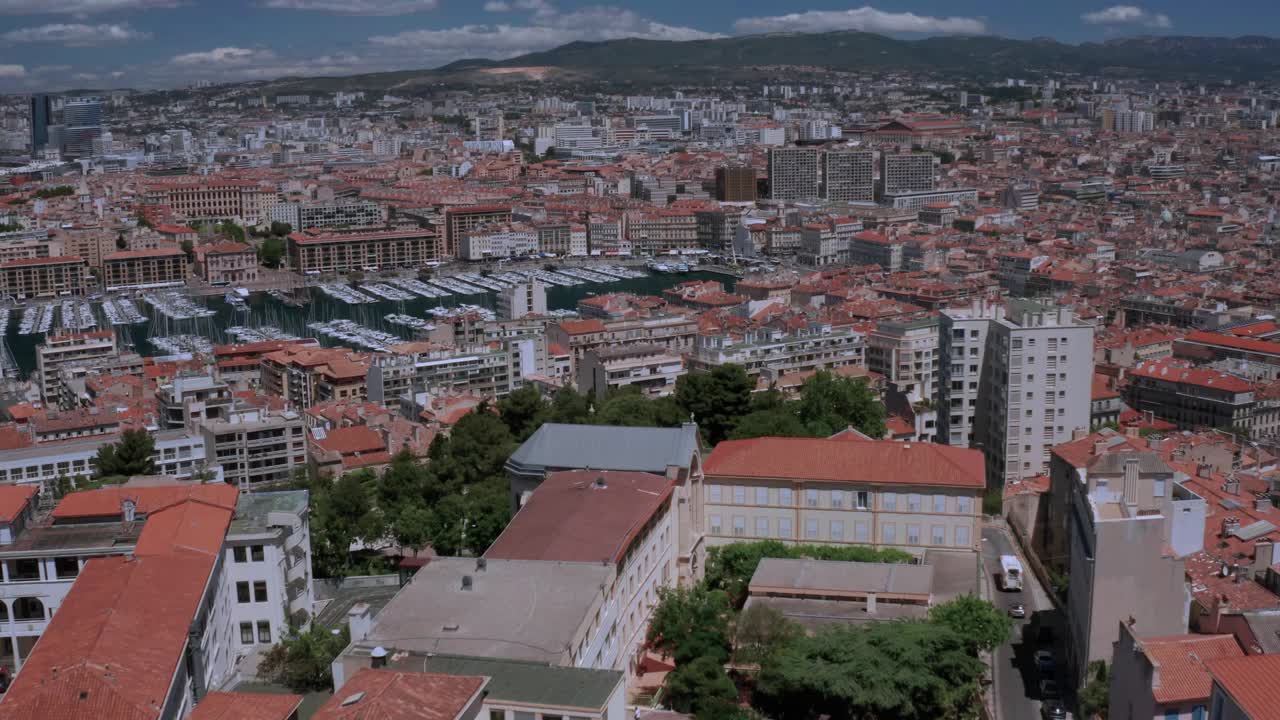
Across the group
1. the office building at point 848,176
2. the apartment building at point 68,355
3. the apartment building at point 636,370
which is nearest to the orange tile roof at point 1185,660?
the apartment building at point 636,370

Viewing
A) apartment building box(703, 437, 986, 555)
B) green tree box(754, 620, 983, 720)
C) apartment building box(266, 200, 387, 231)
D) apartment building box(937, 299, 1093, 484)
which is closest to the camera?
green tree box(754, 620, 983, 720)

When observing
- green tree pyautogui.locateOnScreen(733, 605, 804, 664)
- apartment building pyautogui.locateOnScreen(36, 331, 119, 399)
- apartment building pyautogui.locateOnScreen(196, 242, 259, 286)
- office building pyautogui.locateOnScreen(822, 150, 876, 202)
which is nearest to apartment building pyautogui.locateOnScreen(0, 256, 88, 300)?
apartment building pyautogui.locateOnScreen(196, 242, 259, 286)

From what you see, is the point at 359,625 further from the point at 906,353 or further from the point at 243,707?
the point at 906,353

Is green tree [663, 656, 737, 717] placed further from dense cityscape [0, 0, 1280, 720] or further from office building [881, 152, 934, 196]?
office building [881, 152, 934, 196]

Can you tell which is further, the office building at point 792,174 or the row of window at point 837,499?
the office building at point 792,174

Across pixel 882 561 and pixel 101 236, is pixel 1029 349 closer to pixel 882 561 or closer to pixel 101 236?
pixel 882 561

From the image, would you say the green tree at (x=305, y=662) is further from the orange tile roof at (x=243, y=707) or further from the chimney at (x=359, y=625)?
the orange tile roof at (x=243, y=707)
